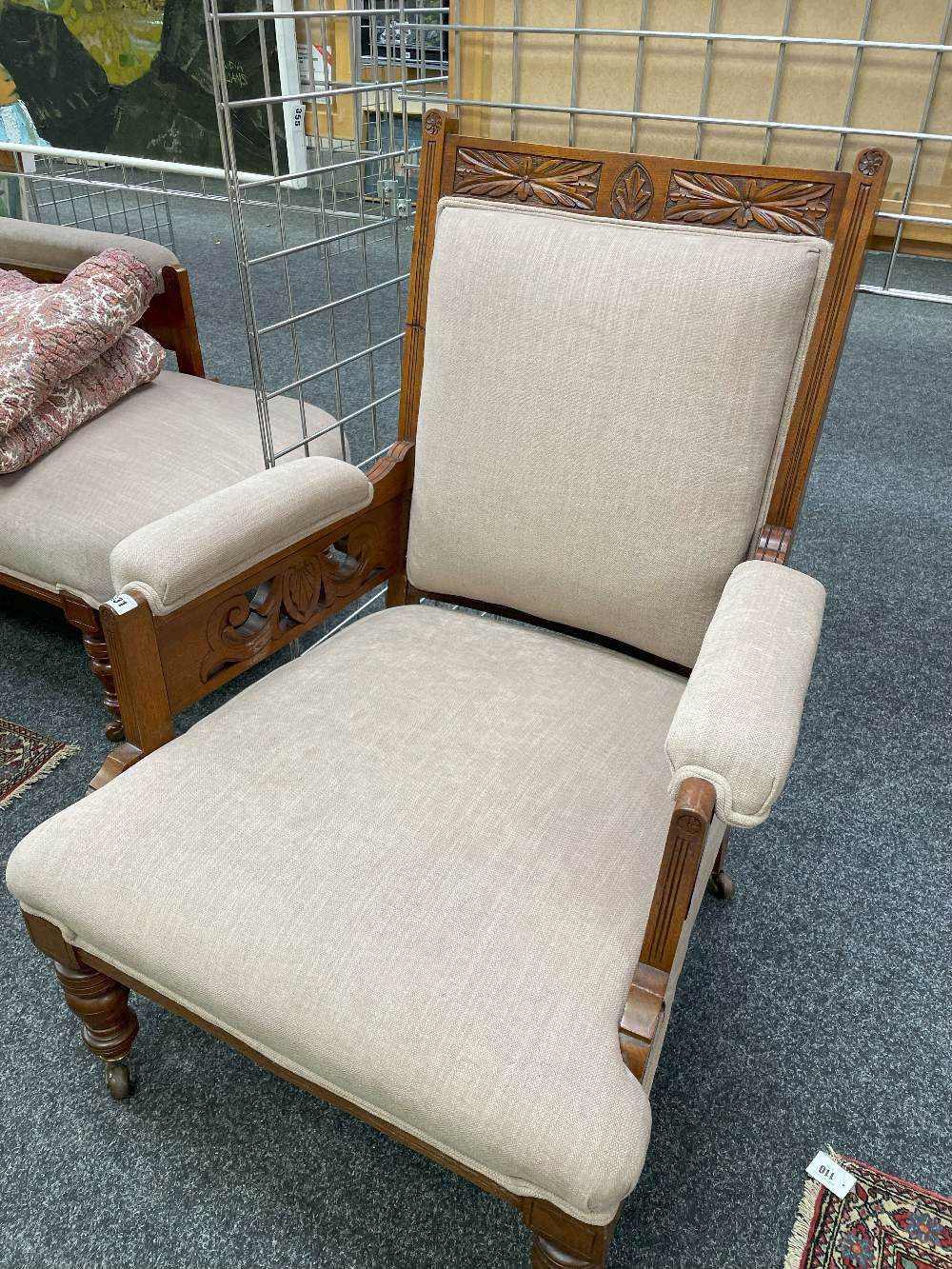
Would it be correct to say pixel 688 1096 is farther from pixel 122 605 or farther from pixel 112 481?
pixel 112 481

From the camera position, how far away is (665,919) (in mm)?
726

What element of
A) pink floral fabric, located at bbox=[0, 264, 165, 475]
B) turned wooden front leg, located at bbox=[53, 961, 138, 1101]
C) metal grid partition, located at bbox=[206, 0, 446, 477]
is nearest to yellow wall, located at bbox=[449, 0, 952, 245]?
metal grid partition, located at bbox=[206, 0, 446, 477]

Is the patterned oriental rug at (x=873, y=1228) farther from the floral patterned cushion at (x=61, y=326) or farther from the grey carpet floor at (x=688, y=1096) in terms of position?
the floral patterned cushion at (x=61, y=326)

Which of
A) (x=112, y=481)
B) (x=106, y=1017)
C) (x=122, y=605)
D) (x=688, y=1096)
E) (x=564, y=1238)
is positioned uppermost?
(x=122, y=605)

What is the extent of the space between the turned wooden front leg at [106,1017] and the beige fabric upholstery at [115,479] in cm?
72

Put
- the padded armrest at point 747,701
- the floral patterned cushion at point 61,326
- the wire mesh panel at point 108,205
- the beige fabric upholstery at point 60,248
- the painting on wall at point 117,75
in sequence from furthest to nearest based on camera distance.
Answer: the wire mesh panel at point 108,205
the painting on wall at point 117,75
the beige fabric upholstery at point 60,248
the floral patterned cushion at point 61,326
the padded armrest at point 747,701

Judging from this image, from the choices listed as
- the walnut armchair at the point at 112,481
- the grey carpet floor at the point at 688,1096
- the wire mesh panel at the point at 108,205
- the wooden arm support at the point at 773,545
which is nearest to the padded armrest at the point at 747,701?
the wooden arm support at the point at 773,545

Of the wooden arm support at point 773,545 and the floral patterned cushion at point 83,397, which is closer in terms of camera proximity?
the wooden arm support at point 773,545

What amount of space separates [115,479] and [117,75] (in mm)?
1805

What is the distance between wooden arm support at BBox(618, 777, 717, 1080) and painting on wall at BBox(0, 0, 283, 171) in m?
2.40

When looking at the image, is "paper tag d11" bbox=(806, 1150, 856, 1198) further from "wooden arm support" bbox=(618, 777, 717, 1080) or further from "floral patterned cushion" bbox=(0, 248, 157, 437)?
"floral patterned cushion" bbox=(0, 248, 157, 437)

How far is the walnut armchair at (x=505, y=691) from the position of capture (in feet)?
2.35

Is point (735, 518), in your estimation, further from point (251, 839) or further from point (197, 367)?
point (197, 367)

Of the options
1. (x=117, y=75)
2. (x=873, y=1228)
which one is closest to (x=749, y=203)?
(x=873, y=1228)
